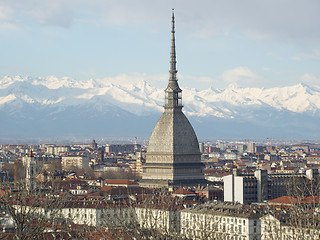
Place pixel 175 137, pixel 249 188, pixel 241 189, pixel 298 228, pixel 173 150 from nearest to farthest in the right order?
pixel 298 228 < pixel 241 189 < pixel 249 188 < pixel 173 150 < pixel 175 137

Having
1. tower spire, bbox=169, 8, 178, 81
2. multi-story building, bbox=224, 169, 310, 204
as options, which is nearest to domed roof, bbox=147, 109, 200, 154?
tower spire, bbox=169, 8, 178, 81

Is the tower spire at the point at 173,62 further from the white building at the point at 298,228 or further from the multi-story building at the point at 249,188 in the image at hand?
the white building at the point at 298,228

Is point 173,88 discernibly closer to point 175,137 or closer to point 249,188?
point 175,137

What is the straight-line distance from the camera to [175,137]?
150750mm

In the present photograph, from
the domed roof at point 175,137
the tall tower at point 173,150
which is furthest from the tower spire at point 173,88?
the domed roof at point 175,137

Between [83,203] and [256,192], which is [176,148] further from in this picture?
[83,203]

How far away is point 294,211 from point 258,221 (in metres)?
50.4

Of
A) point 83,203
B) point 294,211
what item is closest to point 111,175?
point 83,203

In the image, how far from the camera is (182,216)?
95.0 meters

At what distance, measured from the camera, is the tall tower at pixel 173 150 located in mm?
148250

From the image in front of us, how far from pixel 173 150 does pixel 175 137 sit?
7.24 feet

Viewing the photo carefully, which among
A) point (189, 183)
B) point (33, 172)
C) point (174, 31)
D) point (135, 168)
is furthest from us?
point (135, 168)

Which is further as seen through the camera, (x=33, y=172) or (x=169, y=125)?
(x=169, y=125)

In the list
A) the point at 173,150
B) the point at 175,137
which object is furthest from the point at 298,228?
the point at 175,137
